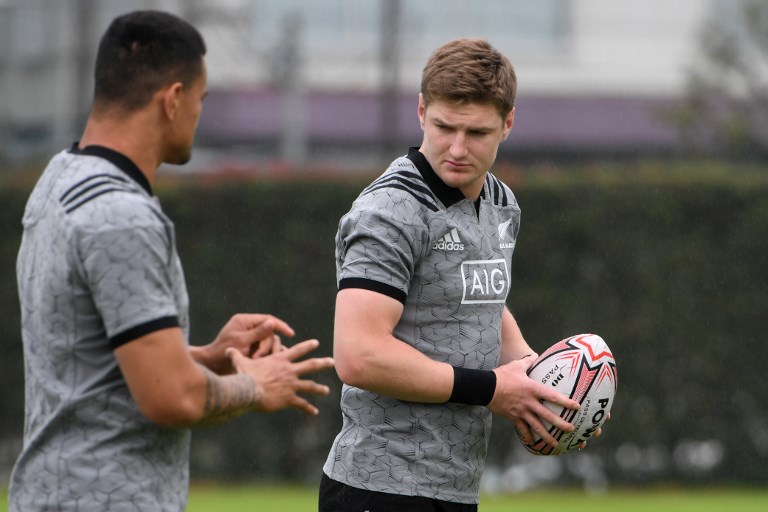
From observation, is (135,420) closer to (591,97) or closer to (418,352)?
(418,352)

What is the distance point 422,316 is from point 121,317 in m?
1.16

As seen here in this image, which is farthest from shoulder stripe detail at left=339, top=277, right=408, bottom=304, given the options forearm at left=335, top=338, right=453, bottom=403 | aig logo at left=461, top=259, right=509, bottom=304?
aig logo at left=461, top=259, right=509, bottom=304

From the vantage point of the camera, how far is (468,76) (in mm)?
4074

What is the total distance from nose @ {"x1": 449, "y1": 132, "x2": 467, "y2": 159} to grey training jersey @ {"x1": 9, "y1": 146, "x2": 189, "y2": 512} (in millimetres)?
1086

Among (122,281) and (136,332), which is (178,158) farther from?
(136,332)

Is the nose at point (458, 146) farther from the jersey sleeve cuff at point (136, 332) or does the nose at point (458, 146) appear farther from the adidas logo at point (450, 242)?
the jersey sleeve cuff at point (136, 332)

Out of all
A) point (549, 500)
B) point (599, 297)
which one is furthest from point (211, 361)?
point (599, 297)

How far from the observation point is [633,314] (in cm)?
1269

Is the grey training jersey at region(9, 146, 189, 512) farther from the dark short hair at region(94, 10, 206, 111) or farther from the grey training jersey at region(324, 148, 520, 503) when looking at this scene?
the grey training jersey at region(324, 148, 520, 503)

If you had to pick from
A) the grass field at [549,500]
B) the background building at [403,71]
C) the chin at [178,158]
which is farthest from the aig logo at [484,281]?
the background building at [403,71]

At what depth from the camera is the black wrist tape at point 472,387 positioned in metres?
3.98

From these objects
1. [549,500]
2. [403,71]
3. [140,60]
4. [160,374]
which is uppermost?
[140,60]

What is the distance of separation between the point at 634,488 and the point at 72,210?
10423 mm

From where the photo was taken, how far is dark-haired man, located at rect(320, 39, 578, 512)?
394 centimetres
